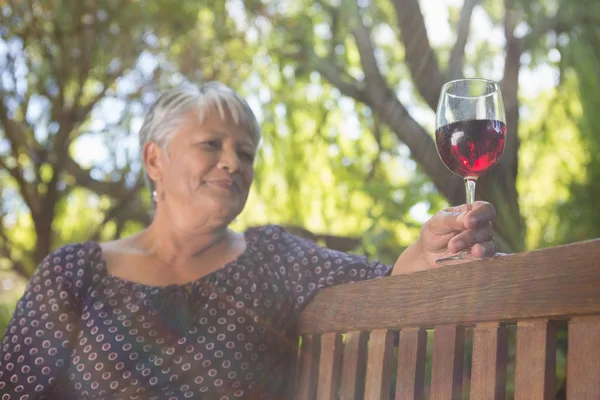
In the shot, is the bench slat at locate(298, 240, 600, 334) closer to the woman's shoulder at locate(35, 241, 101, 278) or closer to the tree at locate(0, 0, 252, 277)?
the woman's shoulder at locate(35, 241, 101, 278)

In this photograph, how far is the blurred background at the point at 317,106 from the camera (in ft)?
10.7

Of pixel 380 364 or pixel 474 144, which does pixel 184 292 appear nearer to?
pixel 380 364

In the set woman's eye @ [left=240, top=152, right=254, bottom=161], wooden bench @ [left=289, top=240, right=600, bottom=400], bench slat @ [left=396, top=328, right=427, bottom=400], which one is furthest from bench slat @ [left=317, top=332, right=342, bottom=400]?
woman's eye @ [left=240, top=152, right=254, bottom=161]

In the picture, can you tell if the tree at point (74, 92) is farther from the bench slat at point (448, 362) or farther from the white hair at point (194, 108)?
the bench slat at point (448, 362)

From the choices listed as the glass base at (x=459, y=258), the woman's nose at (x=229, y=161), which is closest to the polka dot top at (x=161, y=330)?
the woman's nose at (x=229, y=161)

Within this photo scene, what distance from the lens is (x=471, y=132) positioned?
1308 mm

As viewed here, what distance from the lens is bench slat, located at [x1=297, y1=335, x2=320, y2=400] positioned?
2.06 metres

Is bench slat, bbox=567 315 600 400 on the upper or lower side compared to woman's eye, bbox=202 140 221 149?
lower

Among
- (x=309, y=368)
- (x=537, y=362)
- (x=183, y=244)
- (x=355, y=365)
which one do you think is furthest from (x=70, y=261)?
(x=537, y=362)

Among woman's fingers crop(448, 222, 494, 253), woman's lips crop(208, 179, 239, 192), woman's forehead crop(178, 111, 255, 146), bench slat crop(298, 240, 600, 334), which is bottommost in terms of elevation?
bench slat crop(298, 240, 600, 334)

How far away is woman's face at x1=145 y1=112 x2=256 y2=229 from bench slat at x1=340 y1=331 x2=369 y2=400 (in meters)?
0.60

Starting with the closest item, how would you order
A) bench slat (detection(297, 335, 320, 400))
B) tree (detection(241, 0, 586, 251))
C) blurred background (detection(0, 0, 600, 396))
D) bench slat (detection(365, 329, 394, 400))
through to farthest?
bench slat (detection(365, 329, 394, 400))
bench slat (detection(297, 335, 320, 400))
tree (detection(241, 0, 586, 251))
blurred background (detection(0, 0, 600, 396))

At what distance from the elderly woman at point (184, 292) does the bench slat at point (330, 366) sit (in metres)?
0.18

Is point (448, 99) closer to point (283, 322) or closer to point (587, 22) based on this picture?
point (283, 322)
